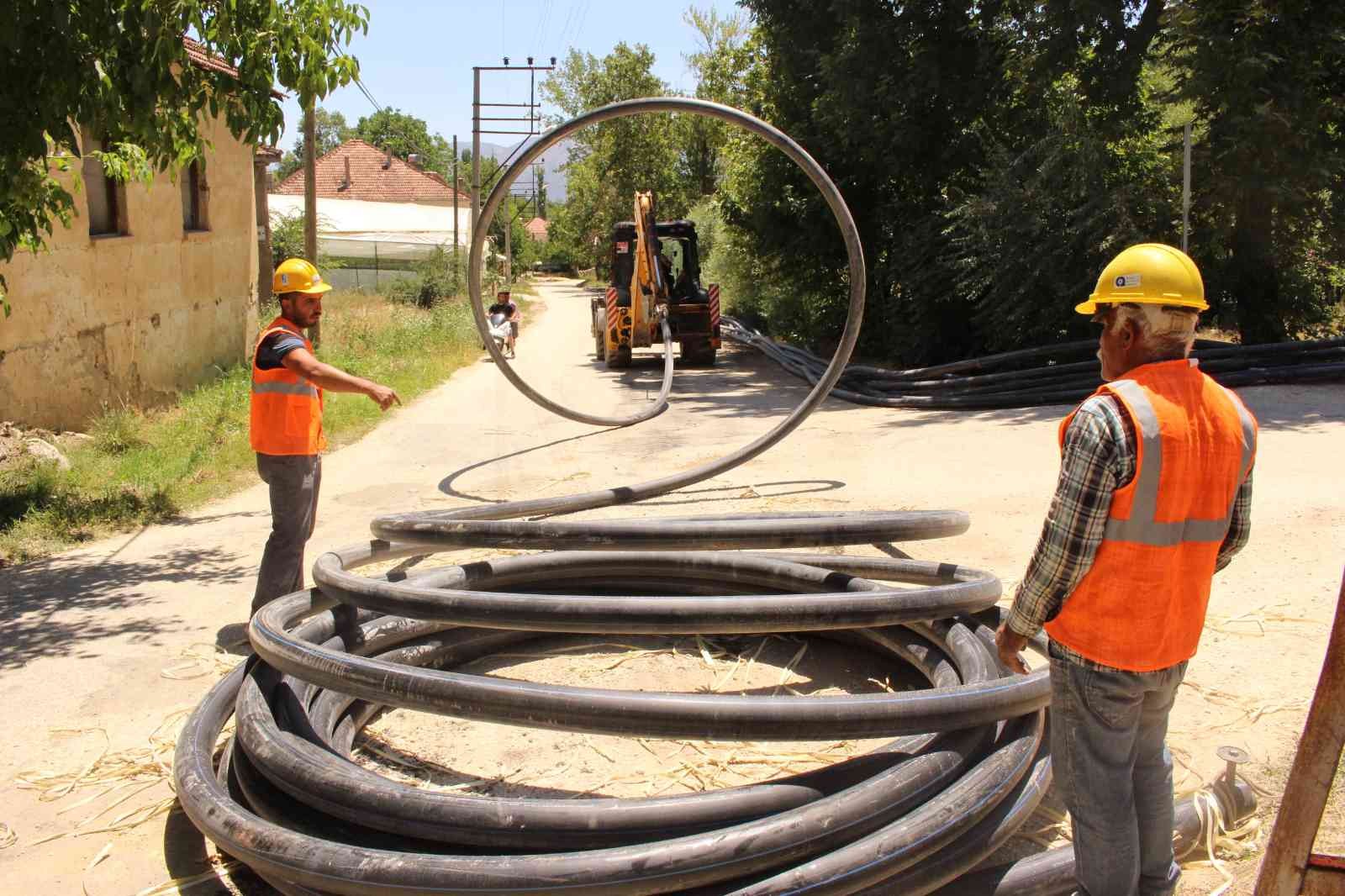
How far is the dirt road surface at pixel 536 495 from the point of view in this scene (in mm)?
4160

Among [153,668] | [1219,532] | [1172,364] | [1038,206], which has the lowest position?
[153,668]

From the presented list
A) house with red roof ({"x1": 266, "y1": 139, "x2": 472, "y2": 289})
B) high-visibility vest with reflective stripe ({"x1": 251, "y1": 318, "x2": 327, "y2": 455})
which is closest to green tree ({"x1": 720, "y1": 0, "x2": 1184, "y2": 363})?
high-visibility vest with reflective stripe ({"x1": 251, "y1": 318, "x2": 327, "y2": 455})

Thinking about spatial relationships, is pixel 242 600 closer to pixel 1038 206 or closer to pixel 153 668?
pixel 153 668

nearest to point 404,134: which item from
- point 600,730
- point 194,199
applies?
point 194,199

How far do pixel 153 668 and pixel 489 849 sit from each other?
3.03 m

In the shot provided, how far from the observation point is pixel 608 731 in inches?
133

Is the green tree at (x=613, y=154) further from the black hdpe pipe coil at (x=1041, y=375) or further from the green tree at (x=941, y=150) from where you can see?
the black hdpe pipe coil at (x=1041, y=375)

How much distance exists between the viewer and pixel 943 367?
1458 cm

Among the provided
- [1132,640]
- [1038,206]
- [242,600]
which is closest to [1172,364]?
[1132,640]

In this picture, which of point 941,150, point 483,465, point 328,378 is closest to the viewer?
point 328,378

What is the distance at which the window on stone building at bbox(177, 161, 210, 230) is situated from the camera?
53.9 ft

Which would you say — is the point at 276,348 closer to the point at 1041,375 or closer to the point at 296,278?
the point at 296,278

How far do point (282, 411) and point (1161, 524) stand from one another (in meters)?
4.34

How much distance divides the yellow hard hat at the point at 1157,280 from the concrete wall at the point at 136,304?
8929 mm
